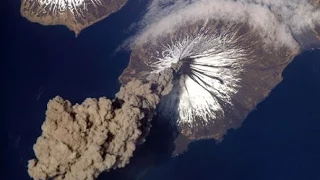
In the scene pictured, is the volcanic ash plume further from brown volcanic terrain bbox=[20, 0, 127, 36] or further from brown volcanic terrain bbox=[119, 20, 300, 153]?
brown volcanic terrain bbox=[20, 0, 127, 36]

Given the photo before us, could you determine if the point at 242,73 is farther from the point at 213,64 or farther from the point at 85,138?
the point at 85,138

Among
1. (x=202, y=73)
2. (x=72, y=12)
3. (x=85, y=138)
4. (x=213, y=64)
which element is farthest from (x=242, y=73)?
(x=72, y=12)

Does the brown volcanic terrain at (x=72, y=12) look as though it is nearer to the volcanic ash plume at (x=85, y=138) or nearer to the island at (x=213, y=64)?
the island at (x=213, y=64)

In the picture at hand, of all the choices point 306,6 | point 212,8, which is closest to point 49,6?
point 212,8

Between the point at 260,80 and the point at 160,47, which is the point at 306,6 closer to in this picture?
the point at 260,80

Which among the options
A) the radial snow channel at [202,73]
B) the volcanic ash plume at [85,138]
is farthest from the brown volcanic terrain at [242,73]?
the volcanic ash plume at [85,138]
